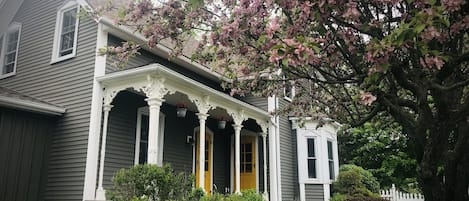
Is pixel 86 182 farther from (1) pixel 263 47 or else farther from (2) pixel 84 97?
(1) pixel 263 47

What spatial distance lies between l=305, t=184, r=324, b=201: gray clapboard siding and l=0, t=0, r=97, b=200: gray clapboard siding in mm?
8781

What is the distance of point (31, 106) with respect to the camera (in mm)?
8492

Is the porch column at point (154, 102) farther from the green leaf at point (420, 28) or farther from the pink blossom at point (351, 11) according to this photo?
the green leaf at point (420, 28)

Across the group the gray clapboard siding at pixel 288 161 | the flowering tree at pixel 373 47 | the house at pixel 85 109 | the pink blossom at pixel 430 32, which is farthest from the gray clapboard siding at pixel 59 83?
the gray clapboard siding at pixel 288 161

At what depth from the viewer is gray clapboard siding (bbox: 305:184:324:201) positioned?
47.7 feet

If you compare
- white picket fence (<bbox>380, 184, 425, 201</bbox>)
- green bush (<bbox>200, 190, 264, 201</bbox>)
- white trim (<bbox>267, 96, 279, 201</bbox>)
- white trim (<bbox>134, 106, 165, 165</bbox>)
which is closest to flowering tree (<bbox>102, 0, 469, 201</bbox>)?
green bush (<bbox>200, 190, 264, 201</bbox>)

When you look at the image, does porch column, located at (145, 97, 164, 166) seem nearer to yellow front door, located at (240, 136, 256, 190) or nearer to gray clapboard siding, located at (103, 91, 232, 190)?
gray clapboard siding, located at (103, 91, 232, 190)

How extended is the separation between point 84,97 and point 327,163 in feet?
30.6

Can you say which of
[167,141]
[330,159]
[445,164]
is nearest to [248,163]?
[330,159]

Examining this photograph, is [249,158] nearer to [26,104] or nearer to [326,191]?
[326,191]

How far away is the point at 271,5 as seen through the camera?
441 centimetres

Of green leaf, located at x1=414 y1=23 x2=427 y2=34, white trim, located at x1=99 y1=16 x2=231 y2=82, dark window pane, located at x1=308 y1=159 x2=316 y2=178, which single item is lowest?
dark window pane, located at x1=308 y1=159 x2=316 y2=178

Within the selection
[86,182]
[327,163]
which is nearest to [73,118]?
[86,182]

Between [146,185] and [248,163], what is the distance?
772 cm
